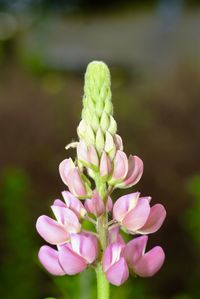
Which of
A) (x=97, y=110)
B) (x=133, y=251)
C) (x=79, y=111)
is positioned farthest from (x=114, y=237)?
(x=79, y=111)

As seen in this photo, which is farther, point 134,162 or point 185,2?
point 185,2

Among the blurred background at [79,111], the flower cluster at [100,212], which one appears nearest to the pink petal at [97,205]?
the flower cluster at [100,212]

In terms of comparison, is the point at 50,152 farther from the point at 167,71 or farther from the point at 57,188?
the point at 167,71

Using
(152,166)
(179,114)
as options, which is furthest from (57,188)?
(179,114)

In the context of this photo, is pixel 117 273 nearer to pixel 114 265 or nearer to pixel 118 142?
pixel 114 265

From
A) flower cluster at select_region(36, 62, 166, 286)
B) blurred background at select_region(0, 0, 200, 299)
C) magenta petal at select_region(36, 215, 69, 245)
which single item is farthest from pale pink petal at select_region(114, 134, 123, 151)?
blurred background at select_region(0, 0, 200, 299)

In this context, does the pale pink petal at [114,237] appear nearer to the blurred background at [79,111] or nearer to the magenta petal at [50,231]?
the magenta petal at [50,231]
